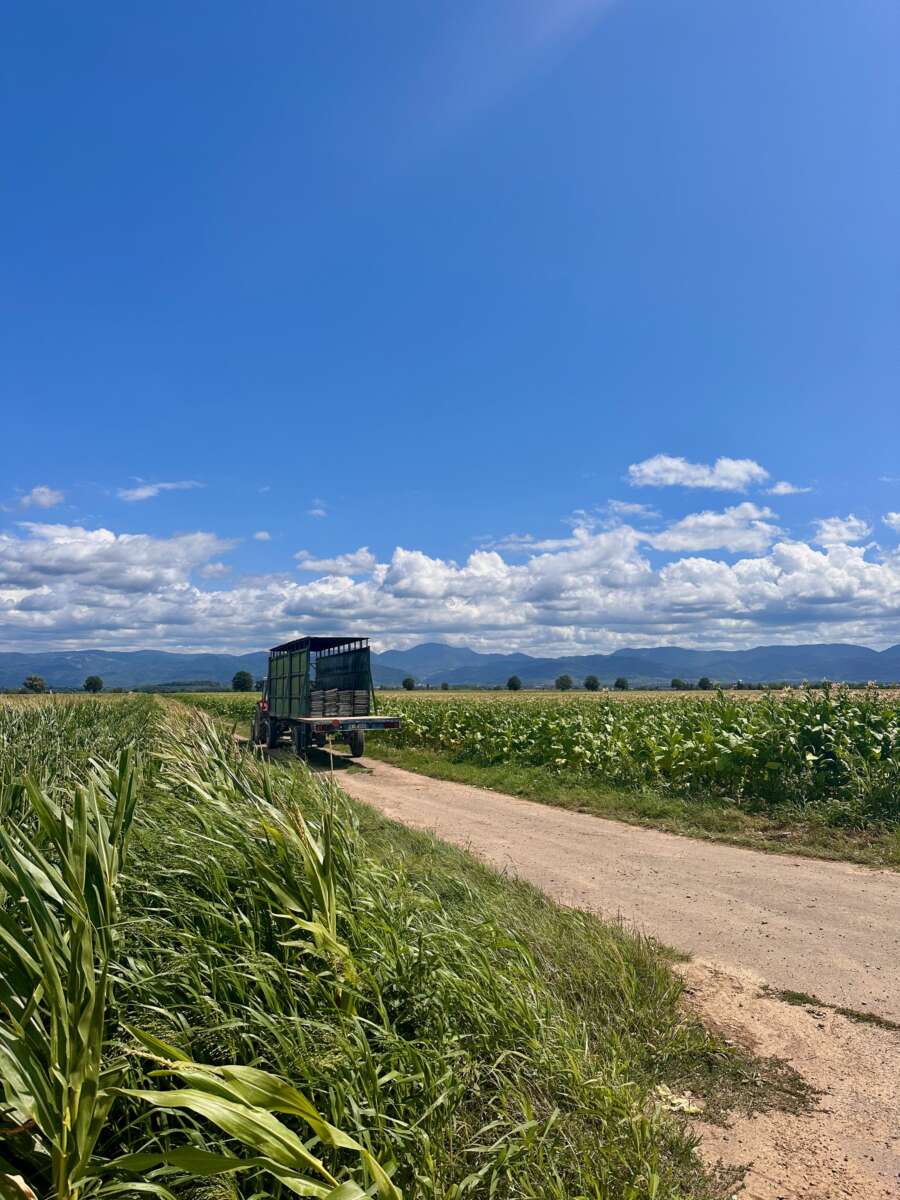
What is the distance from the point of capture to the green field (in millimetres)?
9609

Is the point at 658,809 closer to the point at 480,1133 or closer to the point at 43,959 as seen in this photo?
the point at 480,1133

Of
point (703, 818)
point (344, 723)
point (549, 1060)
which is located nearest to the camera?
point (549, 1060)

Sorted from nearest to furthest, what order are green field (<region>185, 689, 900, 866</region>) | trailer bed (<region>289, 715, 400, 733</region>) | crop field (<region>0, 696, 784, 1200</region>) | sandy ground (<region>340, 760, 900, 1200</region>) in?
crop field (<region>0, 696, 784, 1200</region>)
sandy ground (<region>340, 760, 900, 1200</region>)
green field (<region>185, 689, 900, 866</region>)
trailer bed (<region>289, 715, 400, 733</region>)

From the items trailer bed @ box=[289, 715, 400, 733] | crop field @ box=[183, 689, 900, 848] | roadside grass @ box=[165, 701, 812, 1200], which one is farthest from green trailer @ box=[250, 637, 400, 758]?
roadside grass @ box=[165, 701, 812, 1200]

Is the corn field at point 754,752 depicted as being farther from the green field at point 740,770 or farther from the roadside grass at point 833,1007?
the roadside grass at point 833,1007

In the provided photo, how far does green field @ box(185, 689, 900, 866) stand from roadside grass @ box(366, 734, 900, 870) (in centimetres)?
2

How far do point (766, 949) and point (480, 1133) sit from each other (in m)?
3.86

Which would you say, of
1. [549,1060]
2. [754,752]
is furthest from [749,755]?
[549,1060]

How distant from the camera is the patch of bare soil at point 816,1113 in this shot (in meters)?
3.04

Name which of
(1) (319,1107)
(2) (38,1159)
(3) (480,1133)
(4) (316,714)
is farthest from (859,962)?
(4) (316,714)

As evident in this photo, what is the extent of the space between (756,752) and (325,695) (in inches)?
449

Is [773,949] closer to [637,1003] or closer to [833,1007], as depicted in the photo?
[833,1007]

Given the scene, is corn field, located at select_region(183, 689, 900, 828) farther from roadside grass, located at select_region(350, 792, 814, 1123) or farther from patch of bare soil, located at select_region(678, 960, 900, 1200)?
roadside grass, located at select_region(350, 792, 814, 1123)

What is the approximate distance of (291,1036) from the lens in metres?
2.80
